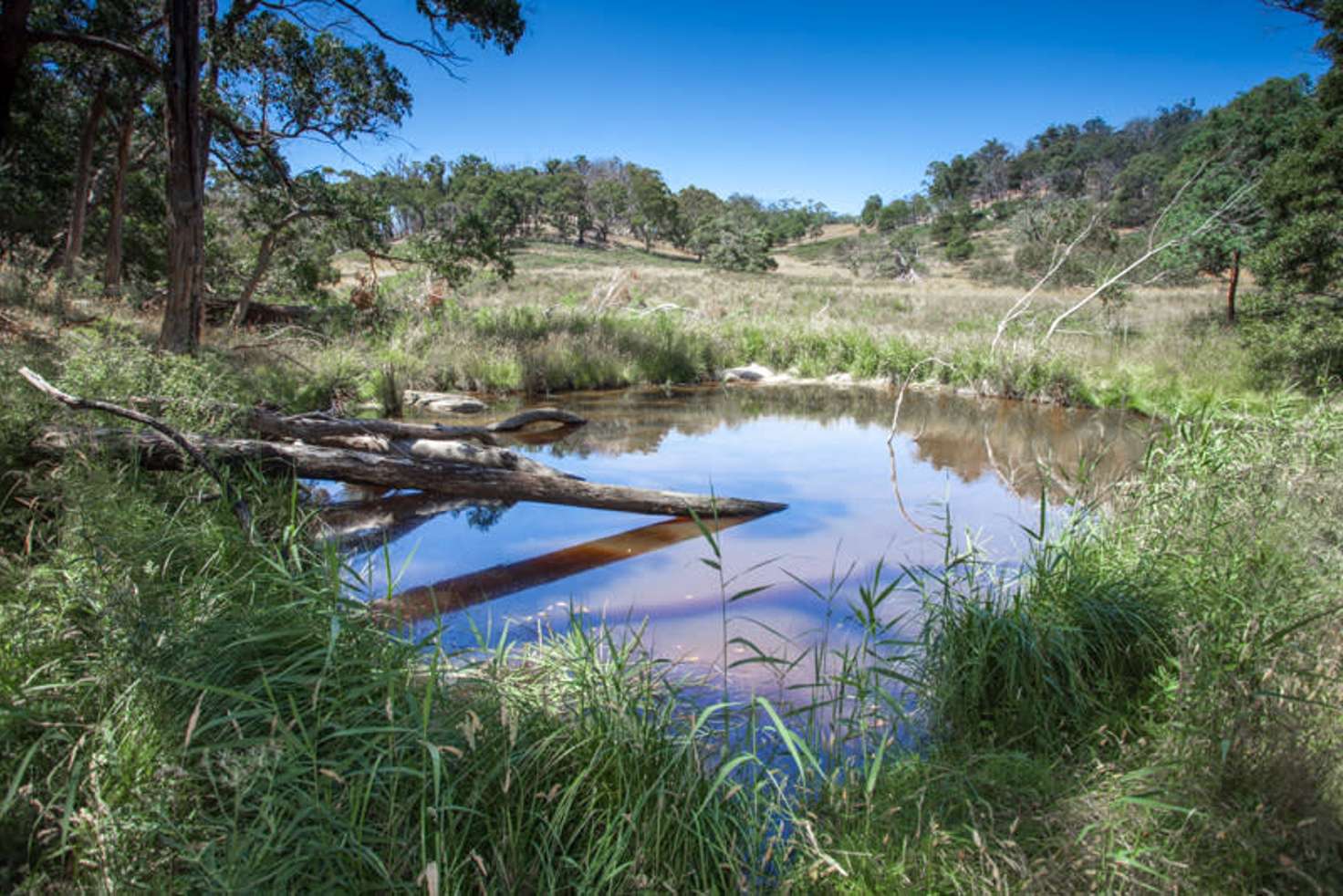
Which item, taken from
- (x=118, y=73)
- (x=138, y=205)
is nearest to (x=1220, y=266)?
(x=118, y=73)

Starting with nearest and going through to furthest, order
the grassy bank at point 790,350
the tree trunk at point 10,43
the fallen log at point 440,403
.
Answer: the tree trunk at point 10,43
the grassy bank at point 790,350
the fallen log at point 440,403

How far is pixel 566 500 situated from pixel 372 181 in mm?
10432

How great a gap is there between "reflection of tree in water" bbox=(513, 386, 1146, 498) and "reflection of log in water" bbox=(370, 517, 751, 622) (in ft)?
10.3

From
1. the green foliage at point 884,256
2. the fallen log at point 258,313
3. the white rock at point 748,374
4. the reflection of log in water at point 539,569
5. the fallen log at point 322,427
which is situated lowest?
the reflection of log in water at point 539,569

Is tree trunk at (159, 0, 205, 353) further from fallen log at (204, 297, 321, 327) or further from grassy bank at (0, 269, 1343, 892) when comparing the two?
fallen log at (204, 297, 321, 327)

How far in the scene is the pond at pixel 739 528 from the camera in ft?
15.2

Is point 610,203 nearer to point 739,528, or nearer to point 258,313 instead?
point 258,313

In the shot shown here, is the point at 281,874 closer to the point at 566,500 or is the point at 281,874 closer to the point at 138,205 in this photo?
the point at 566,500

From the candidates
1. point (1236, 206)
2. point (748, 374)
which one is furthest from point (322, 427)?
point (1236, 206)

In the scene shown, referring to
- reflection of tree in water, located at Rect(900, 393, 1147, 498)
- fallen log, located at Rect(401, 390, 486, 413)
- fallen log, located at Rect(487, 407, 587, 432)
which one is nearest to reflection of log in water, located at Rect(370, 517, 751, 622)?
reflection of tree in water, located at Rect(900, 393, 1147, 498)

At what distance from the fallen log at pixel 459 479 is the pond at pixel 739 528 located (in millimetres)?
254

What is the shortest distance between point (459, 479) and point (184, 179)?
5.35m

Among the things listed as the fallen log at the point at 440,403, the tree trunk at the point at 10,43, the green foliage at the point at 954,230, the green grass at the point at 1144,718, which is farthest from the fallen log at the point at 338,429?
the green foliage at the point at 954,230

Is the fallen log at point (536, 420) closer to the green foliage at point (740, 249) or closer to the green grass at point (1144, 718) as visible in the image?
the green grass at point (1144, 718)
